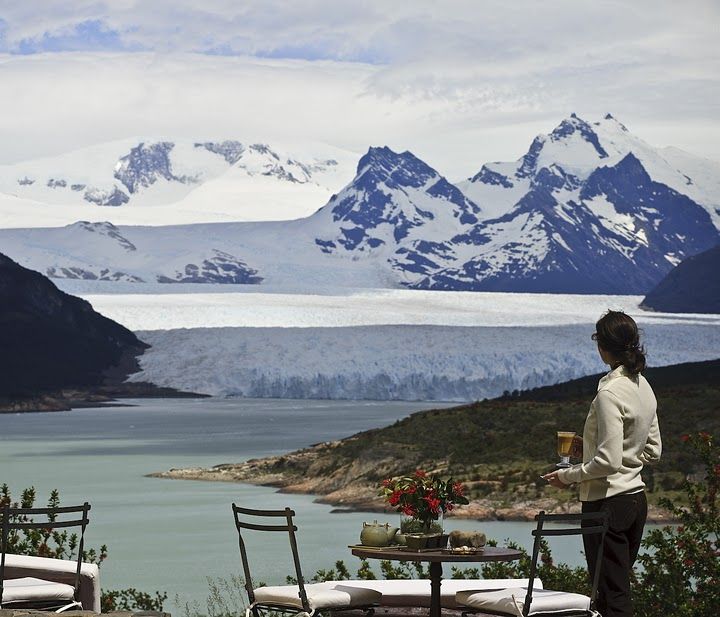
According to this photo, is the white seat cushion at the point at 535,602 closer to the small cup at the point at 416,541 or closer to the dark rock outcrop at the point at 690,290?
the small cup at the point at 416,541

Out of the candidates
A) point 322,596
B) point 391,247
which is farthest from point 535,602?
point 391,247

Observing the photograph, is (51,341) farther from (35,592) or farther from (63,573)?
(35,592)

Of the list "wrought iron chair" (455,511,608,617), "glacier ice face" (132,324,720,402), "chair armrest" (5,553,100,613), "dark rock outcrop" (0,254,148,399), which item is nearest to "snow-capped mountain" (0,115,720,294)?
"dark rock outcrop" (0,254,148,399)

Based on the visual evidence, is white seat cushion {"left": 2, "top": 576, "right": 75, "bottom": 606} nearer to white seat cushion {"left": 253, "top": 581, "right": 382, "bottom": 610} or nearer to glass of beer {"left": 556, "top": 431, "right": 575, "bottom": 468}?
white seat cushion {"left": 253, "top": 581, "right": 382, "bottom": 610}

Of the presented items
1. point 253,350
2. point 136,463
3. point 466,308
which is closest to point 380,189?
point 466,308

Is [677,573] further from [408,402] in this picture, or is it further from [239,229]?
[239,229]

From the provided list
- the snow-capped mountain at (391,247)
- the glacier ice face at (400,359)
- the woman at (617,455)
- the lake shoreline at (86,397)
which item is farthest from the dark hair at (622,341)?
the snow-capped mountain at (391,247)
